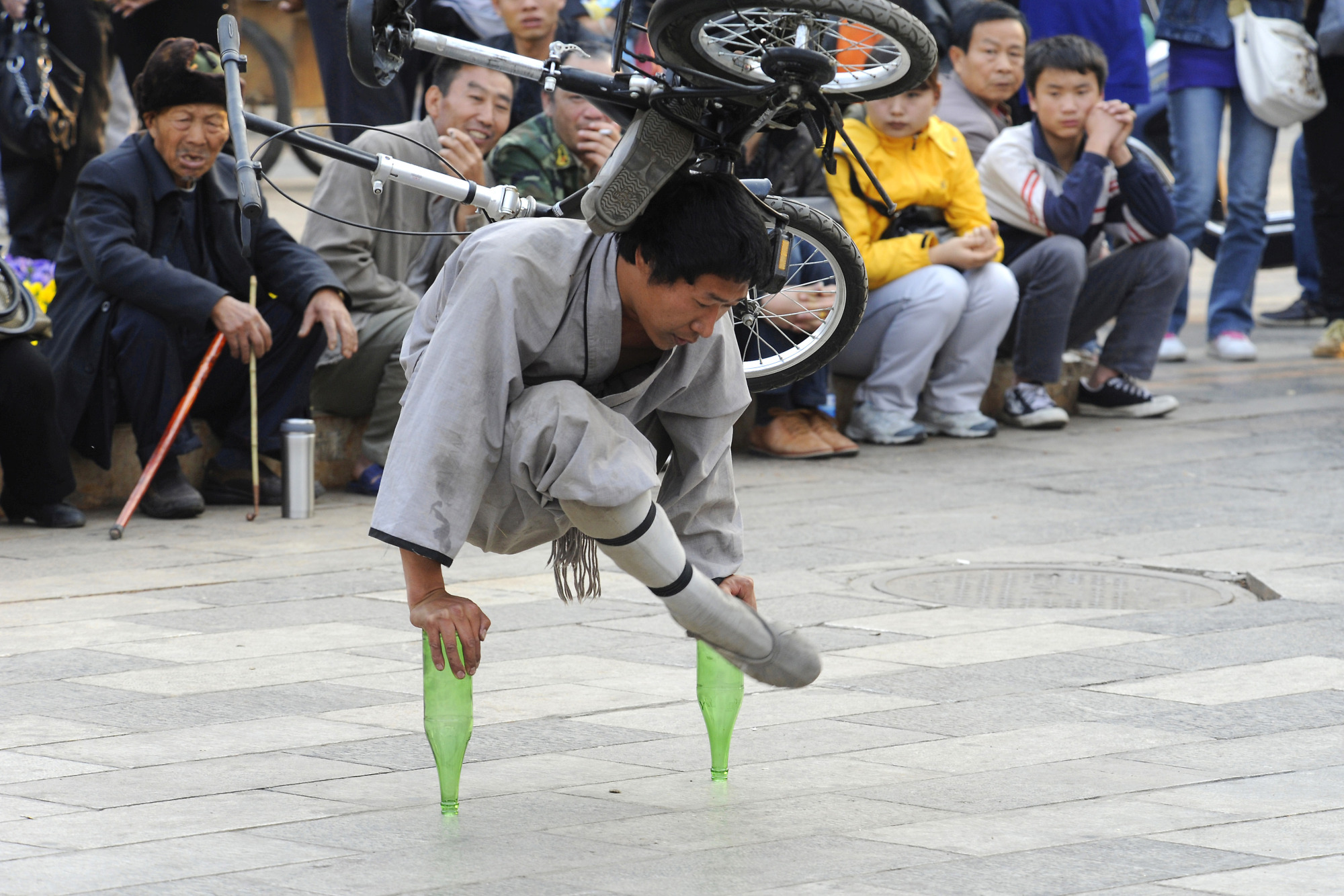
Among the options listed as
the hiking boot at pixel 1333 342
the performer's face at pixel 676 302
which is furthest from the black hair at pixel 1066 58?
the performer's face at pixel 676 302

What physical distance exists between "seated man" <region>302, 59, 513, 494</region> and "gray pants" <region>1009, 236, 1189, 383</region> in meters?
2.55

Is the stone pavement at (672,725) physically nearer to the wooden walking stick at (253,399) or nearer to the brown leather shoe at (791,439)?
the wooden walking stick at (253,399)

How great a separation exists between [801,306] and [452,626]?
7.90 feet

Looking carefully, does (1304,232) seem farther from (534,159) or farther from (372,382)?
(372,382)

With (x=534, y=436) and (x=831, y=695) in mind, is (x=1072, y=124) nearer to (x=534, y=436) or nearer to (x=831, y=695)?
(x=831, y=695)

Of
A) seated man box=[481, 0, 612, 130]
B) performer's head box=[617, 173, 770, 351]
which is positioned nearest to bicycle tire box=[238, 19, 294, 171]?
seated man box=[481, 0, 612, 130]

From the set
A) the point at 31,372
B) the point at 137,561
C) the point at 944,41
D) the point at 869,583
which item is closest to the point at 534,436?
the point at 869,583

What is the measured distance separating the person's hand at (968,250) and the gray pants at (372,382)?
231cm

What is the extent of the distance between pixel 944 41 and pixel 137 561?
4861mm

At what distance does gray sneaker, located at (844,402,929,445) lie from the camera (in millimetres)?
7750

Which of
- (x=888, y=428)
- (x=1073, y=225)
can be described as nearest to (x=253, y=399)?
(x=888, y=428)

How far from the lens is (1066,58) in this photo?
311 inches

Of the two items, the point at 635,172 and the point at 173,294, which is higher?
the point at 635,172

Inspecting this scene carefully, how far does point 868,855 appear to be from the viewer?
2951 millimetres
